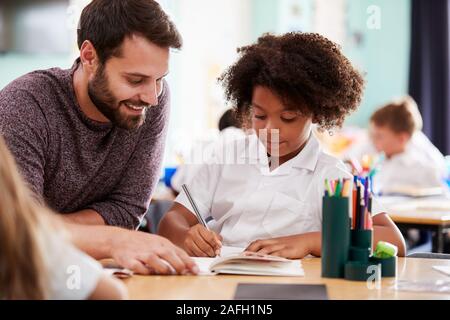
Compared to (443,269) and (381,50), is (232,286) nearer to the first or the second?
(443,269)

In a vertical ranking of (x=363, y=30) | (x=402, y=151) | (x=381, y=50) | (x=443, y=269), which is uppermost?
(x=363, y=30)

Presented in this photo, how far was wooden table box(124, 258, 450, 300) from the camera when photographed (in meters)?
1.47

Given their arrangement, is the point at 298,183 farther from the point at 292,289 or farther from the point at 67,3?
the point at 67,3

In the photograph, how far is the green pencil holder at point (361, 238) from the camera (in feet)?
5.52

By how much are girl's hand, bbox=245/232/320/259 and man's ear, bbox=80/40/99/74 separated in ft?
2.09

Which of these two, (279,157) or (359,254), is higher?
(279,157)

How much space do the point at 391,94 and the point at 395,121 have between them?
2027 mm

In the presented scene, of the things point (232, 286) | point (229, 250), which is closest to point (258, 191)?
point (229, 250)

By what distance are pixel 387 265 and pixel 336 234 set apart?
131 mm

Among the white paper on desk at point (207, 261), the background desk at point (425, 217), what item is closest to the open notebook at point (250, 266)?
the white paper on desk at point (207, 261)

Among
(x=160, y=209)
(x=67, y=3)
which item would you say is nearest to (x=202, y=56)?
(x=67, y=3)

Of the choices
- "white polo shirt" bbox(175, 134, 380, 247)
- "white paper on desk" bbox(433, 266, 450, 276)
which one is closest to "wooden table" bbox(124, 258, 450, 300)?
"white paper on desk" bbox(433, 266, 450, 276)

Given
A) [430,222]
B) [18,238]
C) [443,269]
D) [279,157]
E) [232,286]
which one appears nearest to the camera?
[18,238]

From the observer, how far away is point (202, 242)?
1.91 m
